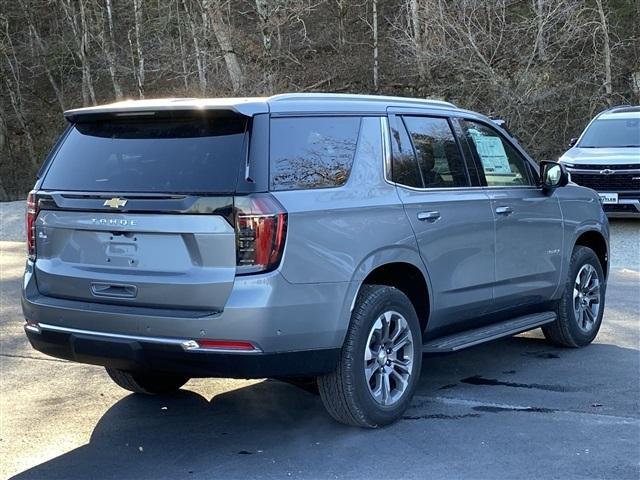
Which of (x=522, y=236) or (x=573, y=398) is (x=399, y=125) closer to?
(x=522, y=236)

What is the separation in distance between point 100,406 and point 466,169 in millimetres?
2985

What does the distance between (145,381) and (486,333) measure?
2.37 metres

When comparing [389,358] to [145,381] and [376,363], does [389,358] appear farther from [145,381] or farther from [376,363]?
[145,381]

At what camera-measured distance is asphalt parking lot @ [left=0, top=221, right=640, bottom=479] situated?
14.3ft

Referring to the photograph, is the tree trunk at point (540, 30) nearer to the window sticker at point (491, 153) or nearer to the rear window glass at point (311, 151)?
the window sticker at point (491, 153)

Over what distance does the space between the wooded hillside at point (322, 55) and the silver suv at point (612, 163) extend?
4848 mm

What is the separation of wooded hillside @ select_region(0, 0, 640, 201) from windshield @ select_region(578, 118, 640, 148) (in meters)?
4.67

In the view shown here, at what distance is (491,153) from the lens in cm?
611

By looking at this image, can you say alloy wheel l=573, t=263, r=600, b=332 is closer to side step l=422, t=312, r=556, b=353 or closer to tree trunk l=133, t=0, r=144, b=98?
side step l=422, t=312, r=556, b=353

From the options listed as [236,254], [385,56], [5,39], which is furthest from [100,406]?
[5,39]

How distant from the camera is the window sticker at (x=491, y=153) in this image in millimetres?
5977

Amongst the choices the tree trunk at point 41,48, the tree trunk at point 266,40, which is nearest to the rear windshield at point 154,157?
the tree trunk at point 266,40

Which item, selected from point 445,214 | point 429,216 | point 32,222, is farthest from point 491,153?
point 32,222

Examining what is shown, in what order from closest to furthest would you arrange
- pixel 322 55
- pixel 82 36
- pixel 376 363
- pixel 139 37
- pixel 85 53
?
pixel 376 363 < pixel 139 37 < pixel 322 55 < pixel 82 36 < pixel 85 53
